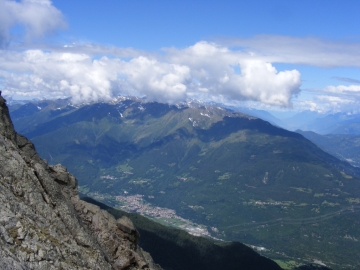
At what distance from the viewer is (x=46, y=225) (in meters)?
28.5

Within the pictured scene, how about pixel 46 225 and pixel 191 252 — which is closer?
pixel 46 225

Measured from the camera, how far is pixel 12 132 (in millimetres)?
38844

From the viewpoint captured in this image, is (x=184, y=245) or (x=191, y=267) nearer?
(x=191, y=267)

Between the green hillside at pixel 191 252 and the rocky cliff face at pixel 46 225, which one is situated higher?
the rocky cliff face at pixel 46 225

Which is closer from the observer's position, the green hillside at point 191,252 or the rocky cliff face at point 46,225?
the rocky cliff face at point 46,225

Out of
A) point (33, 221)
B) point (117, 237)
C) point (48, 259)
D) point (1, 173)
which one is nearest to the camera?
point (48, 259)

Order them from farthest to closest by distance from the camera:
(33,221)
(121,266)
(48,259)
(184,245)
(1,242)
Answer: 1. (184,245)
2. (121,266)
3. (33,221)
4. (48,259)
5. (1,242)

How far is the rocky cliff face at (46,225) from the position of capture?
2389cm

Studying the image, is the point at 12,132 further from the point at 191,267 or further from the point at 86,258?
the point at 191,267

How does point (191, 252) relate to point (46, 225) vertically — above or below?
below

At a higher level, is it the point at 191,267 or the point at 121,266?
the point at 121,266

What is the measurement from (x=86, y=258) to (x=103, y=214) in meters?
12.8

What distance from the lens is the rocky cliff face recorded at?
23891 mm

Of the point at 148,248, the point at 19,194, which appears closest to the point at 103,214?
the point at 19,194
